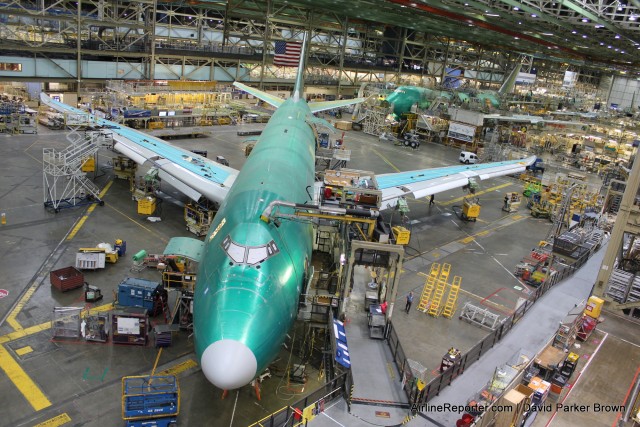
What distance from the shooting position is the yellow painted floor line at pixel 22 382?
17.6 m

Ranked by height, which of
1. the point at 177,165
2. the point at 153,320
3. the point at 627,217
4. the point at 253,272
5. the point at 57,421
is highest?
the point at 627,217

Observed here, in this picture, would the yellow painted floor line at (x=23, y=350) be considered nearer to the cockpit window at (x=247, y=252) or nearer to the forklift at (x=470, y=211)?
the cockpit window at (x=247, y=252)

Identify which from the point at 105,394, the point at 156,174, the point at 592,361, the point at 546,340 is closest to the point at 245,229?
the point at 105,394

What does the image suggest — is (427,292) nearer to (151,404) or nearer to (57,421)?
(151,404)

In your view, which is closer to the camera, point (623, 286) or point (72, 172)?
point (623, 286)

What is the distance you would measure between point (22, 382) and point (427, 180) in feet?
96.4

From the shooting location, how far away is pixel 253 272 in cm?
1656

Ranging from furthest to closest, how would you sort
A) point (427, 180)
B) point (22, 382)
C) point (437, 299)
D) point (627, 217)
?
point (427, 180), point (437, 299), point (627, 217), point (22, 382)

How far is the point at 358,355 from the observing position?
16.9m

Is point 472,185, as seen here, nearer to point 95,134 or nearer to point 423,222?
point 423,222

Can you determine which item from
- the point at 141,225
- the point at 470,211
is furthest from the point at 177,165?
the point at 470,211

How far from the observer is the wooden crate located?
24.4 metres

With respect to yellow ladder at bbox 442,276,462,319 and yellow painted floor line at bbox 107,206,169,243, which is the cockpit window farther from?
yellow painted floor line at bbox 107,206,169,243

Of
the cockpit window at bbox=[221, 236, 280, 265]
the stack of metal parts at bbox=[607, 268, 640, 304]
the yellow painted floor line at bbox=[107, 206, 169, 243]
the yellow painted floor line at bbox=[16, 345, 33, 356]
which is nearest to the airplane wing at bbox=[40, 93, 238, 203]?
the yellow painted floor line at bbox=[107, 206, 169, 243]
